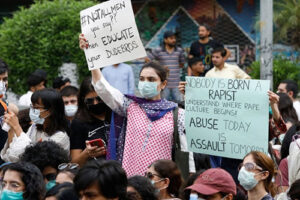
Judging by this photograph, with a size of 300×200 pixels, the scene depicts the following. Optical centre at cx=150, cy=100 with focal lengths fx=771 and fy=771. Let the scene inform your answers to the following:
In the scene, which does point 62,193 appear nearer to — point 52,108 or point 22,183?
point 22,183

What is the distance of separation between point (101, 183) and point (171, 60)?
8650mm

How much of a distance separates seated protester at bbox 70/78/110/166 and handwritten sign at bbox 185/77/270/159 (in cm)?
75

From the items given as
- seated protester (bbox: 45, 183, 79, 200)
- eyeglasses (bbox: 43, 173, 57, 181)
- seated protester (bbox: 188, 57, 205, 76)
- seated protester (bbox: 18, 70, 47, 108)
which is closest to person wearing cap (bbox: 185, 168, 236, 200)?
seated protester (bbox: 45, 183, 79, 200)

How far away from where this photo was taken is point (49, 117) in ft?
22.7

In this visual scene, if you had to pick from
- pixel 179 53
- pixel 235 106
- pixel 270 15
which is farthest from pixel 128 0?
pixel 179 53

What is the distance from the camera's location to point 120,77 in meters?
11.9

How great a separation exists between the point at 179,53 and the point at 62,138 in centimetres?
664

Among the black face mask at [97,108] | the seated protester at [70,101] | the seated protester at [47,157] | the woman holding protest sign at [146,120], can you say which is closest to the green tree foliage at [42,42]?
Result: the seated protester at [70,101]

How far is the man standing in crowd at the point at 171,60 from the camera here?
520 inches

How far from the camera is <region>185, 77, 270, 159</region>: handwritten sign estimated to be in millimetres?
6746

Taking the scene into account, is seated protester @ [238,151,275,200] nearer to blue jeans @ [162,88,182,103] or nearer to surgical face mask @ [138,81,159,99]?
Answer: surgical face mask @ [138,81,159,99]

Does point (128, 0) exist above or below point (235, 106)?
above

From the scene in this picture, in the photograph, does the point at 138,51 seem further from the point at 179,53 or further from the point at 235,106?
the point at 179,53

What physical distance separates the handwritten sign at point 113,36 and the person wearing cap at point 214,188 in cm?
177
